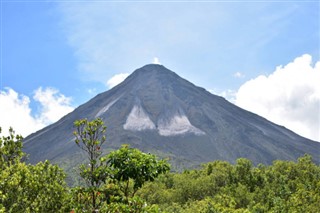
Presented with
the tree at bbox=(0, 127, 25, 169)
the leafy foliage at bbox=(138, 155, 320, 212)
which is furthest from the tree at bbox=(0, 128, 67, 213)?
the leafy foliage at bbox=(138, 155, 320, 212)

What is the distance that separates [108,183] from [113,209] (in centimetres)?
136

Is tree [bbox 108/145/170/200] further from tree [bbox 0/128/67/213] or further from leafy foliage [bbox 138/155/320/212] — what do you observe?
leafy foliage [bbox 138/155/320/212]

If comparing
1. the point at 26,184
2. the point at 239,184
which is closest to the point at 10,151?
the point at 26,184

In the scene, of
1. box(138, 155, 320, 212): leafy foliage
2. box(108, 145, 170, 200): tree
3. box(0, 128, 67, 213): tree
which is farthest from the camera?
box(138, 155, 320, 212): leafy foliage

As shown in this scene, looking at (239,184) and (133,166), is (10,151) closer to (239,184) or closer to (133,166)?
(133,166)

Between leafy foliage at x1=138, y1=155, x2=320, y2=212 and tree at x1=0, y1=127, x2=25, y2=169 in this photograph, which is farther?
leafy foliage at x1=138, y1=155, x2=320, y2=212

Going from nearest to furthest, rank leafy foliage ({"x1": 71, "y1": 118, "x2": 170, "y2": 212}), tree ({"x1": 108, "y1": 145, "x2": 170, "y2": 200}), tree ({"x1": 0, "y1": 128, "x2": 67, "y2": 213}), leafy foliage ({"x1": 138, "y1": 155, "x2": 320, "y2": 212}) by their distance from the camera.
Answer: tree ({"x1": 0, "y1": 128, "x2": 67, "y2": 213}) → leafy foliage ({"x1": 71, "y1": 118, "x2": 170, "y2": 212}) → tree ({"x1": 108, "y1": 145, "x2": 170, "y2": 200}) → leafy foliage ({"x1": 138, "y1": 155, "x2": 320, "y2": 212})

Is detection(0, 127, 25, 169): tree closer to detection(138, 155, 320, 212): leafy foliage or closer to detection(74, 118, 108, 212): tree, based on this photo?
detection(74, 118, 108, 212): tree

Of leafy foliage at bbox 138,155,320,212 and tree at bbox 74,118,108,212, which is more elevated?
tree at bbox 74,118,108,212

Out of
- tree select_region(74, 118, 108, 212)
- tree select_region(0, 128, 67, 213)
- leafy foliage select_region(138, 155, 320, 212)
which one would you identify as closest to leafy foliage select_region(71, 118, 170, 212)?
tree select_region(74, 118, 108, 212)

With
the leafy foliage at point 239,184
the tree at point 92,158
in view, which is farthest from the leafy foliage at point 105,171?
the leafy foliage at point 239,184

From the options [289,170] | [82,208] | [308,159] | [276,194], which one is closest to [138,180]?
[82,208]

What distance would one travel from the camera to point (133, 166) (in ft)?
34.3

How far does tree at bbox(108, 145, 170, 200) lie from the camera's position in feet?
34.2
